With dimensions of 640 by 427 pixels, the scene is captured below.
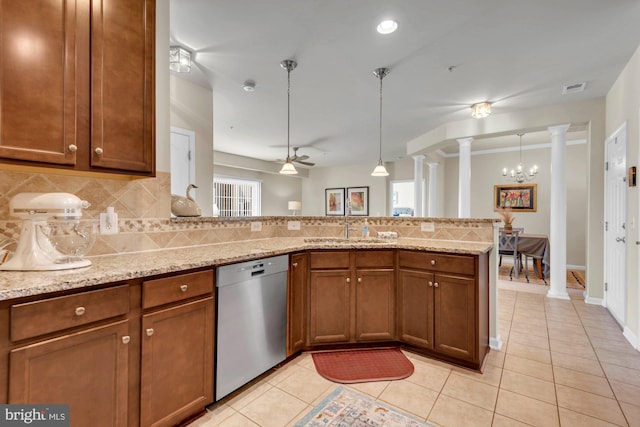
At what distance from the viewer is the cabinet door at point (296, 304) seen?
7.25 ft

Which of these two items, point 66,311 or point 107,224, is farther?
point 107,224

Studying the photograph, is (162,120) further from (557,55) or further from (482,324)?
(557,55)

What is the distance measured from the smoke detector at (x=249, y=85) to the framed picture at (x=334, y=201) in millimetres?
5835

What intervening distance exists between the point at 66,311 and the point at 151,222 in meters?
0.93

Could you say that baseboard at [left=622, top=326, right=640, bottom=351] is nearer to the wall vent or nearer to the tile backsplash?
the tile backsplash

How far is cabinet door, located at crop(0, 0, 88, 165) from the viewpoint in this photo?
124 cm

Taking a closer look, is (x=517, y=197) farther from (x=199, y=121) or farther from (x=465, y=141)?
(x=199, y=121)

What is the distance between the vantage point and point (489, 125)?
4.48 m

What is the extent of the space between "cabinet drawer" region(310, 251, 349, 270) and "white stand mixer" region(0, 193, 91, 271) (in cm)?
149

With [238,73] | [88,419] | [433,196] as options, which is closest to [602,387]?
Answer: [88,419]

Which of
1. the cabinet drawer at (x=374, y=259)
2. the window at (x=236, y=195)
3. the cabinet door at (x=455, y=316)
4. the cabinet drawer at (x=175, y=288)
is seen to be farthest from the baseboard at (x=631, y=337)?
the window at (x=236, y=195)

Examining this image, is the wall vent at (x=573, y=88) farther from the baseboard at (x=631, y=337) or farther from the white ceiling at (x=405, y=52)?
the baseboard at (x=631, y=337)

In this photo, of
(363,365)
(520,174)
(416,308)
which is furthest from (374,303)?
(520,174)

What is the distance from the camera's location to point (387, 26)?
2.30 m
